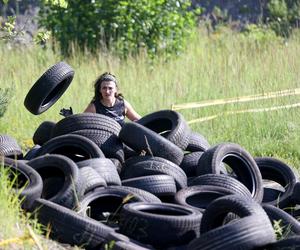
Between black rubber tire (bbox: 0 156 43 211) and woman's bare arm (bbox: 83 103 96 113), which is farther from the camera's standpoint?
woman's bare arm (bbox: 83 103 96 113)

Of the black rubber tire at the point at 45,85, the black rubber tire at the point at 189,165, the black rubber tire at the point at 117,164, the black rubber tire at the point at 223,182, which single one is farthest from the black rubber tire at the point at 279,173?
the black rubber tire at the point at 45,85

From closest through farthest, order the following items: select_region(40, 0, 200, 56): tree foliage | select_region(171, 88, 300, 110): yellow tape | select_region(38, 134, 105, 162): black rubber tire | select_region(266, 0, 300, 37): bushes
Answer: select_region(38, 134, 105, 162): black rubber tire < select_region(171, 88, 300, 110): yellow tape < select_region(40, 0, 200, 56): tree foliage < select_region(266, 0, 300, 37): bushes

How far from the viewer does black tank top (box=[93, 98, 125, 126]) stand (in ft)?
40.9

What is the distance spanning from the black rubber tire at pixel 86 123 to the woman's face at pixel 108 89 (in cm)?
105

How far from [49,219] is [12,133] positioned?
5821mm

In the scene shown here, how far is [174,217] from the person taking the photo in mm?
8773

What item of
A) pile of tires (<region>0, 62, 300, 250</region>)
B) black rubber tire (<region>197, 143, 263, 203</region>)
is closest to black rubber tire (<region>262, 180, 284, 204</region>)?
pile of tires (<region>0, 62, 300, 250</region>)

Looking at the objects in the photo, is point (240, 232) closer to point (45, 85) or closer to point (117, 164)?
point (117, 164)

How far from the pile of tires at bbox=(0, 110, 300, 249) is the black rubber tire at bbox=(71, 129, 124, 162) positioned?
1 cm

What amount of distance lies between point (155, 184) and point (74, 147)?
3.74 ft

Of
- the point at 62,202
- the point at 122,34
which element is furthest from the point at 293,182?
the point at 122,34

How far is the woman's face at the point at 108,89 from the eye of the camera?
40.4 ft

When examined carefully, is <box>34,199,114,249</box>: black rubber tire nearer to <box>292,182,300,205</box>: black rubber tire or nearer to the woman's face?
<box>292,182,300,205</box>: black rubber tire

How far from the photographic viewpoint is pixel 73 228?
853 centimetres
